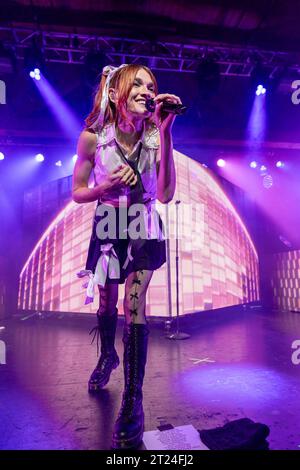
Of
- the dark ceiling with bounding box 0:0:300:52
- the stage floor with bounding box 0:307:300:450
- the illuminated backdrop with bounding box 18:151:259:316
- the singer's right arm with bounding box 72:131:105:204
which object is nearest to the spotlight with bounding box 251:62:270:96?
the dark ceiling with bounding box 0:0:300:52

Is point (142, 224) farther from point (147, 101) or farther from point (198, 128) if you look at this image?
point (198, 128)

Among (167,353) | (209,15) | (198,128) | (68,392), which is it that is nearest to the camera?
(68,392)

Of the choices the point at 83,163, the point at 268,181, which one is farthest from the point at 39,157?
the point at 83,163

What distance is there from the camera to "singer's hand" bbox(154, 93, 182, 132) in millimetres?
1362

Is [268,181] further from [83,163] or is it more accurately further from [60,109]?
[83,163]

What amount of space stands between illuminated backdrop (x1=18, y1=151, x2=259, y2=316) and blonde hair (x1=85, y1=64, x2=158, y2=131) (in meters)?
3.27

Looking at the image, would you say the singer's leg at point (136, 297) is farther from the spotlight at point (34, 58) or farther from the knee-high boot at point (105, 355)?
the spotlight at point (34, 58)

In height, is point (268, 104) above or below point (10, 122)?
above

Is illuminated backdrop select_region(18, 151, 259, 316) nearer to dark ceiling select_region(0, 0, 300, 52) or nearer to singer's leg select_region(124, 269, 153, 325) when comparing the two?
dark ceiling select_region(0, 0, 300, 52)

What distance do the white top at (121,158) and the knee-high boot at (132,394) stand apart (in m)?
0.70

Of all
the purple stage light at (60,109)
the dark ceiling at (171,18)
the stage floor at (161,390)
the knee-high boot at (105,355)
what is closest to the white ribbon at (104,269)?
the knee-high boot at (105,355)

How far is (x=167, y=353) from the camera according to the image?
118 inches
